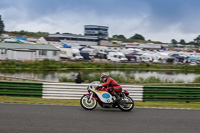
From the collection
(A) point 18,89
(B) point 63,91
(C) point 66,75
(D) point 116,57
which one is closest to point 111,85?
(B) point 63,91

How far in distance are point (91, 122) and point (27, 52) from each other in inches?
1689

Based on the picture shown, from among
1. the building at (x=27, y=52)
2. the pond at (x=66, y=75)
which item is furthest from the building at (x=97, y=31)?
the pond at (x=66, y=75)

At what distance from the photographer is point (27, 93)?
14.3 m

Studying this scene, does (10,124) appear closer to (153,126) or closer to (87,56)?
(153,126)

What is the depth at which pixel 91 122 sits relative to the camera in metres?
8.38

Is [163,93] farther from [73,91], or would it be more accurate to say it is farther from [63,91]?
[63,91]

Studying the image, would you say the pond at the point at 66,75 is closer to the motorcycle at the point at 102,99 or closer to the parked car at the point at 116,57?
the motorcycle at the point at 102,99

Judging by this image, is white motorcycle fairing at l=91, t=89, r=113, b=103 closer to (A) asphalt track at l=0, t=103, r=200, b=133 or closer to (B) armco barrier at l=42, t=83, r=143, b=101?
(A) asphalt track at l=0, t=103, r=200, b=133

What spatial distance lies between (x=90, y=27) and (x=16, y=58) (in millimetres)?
87327

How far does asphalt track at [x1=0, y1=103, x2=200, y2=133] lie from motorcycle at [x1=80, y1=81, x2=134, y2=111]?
1.33ft

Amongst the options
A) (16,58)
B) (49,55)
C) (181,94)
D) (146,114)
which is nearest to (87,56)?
(49,55)

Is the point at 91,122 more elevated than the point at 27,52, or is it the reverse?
the point at 27,52

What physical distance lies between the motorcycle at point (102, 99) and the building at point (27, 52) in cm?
3955

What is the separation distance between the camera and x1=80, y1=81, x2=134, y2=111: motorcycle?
35.2ft
